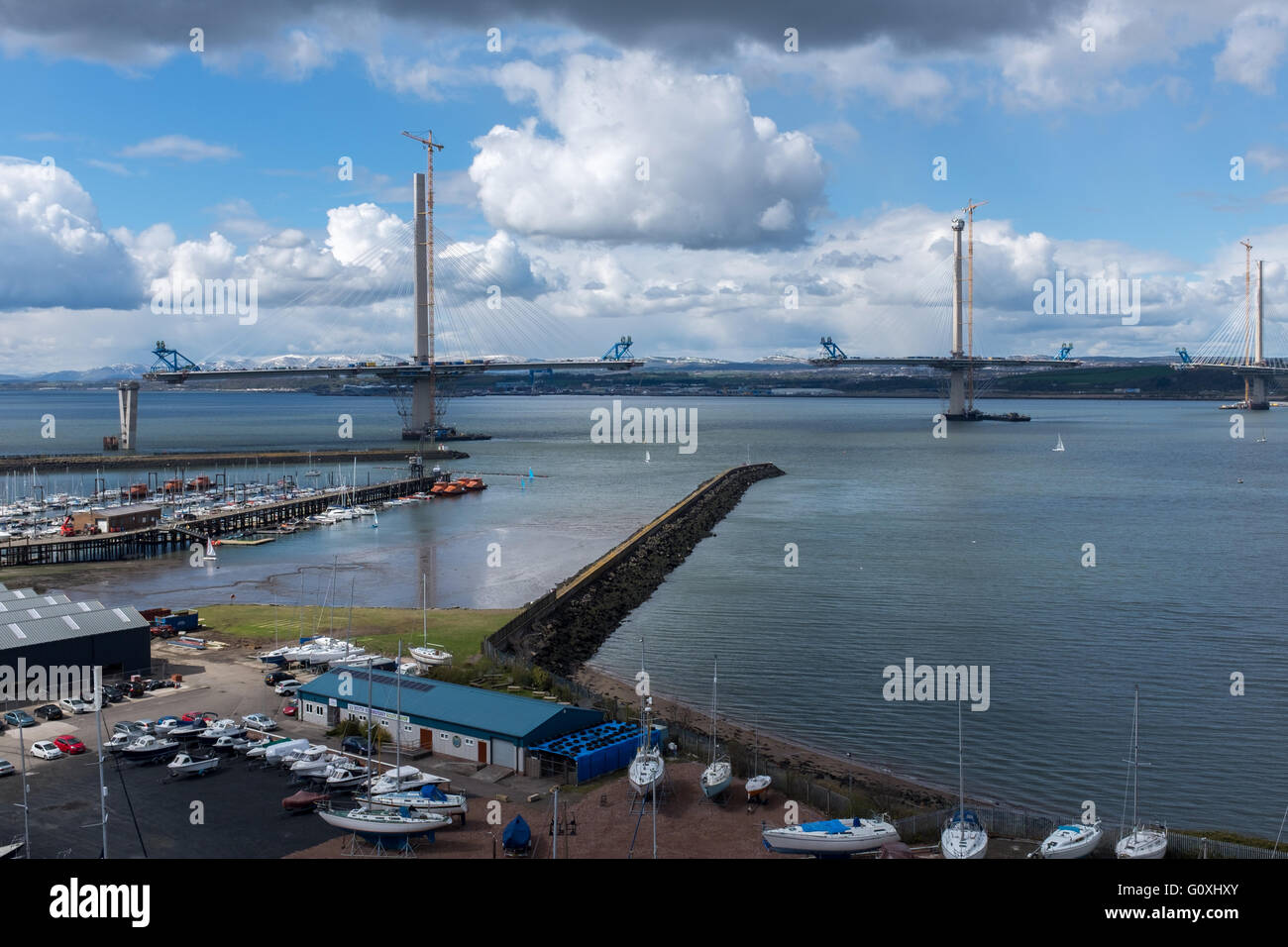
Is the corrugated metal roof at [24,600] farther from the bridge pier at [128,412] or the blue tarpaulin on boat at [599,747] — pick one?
the bridge pier at [128,412]

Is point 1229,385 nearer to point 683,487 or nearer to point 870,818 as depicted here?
point 683,487

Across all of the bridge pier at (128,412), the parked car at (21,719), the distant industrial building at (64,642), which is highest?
the bridge pier at (128,412)

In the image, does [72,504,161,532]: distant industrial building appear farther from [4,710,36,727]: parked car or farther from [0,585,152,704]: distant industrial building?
[4,710,36,727]: parked car

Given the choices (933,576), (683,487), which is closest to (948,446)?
(683,487)

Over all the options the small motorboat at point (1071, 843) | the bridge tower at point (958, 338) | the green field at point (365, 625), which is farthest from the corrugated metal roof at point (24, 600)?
the bridge tower at point (958, 338)

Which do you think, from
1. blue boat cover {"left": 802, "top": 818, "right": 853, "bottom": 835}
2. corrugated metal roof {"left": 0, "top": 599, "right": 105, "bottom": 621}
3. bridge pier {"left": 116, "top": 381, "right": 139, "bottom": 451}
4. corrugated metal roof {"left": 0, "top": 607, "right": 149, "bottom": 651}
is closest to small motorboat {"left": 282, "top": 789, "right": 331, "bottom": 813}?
blue boat cover {"left": 802, "top": 818, "right": 853, "bottom": 835}
